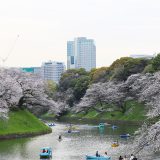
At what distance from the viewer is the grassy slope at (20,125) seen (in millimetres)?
71125

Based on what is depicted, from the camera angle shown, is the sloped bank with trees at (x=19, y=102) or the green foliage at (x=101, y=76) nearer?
the sloped bank with trees at (x=19, y=102)

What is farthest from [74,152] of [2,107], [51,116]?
[51,116]

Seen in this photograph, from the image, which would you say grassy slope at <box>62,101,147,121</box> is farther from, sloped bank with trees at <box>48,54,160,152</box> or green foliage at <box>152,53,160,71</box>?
green foliage at <box>152,53,160,71</box>

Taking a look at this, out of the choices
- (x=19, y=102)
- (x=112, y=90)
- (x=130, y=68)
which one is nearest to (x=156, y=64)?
(x=112, y=90)

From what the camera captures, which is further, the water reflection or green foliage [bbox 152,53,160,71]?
green foliage [bbox 152,53,160,71]

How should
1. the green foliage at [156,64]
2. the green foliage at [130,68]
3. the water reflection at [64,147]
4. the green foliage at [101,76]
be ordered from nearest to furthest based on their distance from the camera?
the water reflection at [64,147]
the green foliage at [156,64]
the green foliage at [130,68]
the green foliage at [101,76]

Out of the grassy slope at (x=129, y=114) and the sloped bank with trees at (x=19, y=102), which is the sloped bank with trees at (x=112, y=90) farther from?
the sloped bank with trees at (x=19, y=102)

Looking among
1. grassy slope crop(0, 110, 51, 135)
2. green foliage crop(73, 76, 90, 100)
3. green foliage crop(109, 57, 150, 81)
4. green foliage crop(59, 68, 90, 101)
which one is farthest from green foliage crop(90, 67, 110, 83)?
grassy slope crop(0, 110, 51, 135)

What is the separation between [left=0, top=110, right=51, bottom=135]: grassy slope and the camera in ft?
233

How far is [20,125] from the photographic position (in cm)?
7538

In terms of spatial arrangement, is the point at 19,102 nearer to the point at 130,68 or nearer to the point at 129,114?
the point at 129,114

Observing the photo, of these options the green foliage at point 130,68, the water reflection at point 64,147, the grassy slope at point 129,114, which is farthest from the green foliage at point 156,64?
the water reflection at point 64,147

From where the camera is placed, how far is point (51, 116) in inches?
5920

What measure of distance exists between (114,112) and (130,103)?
6.13m
